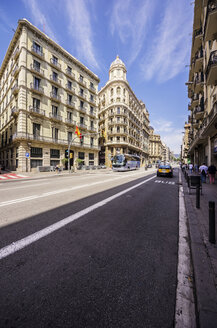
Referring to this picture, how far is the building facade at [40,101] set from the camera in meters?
20.9

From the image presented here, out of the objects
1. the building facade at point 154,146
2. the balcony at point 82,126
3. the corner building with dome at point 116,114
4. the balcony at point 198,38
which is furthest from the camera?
the building facade at point 154,146

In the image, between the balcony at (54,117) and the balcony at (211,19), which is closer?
the balcony at (211,19)

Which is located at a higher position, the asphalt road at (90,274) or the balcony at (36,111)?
the balcony at (36,111)

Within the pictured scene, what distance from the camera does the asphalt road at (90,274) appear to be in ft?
4.60

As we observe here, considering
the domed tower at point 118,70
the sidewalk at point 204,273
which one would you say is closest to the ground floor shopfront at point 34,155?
the sidewalk at point 204,273

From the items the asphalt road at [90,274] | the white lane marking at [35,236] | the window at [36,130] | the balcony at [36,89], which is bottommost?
the asphalt road at [90,274]

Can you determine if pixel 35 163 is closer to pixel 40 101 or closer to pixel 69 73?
pixel 40 101

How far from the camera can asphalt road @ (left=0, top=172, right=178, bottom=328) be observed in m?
1.40

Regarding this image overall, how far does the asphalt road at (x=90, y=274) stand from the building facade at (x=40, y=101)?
16.3 m

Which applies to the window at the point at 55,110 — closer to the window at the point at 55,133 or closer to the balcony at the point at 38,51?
the window at the point at 55,133

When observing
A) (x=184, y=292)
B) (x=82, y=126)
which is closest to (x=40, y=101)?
(x=82, y=126)

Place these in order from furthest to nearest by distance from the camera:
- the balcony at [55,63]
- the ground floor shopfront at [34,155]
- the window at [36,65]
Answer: the balcony at [55,63] < the window at [36,65] < the ground floor shopfront at [34,155]

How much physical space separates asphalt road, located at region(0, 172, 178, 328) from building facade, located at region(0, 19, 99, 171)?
16.3m

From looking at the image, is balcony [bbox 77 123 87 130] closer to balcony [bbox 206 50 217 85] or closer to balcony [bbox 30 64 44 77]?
balcony [bbox 30 64 44 77]
